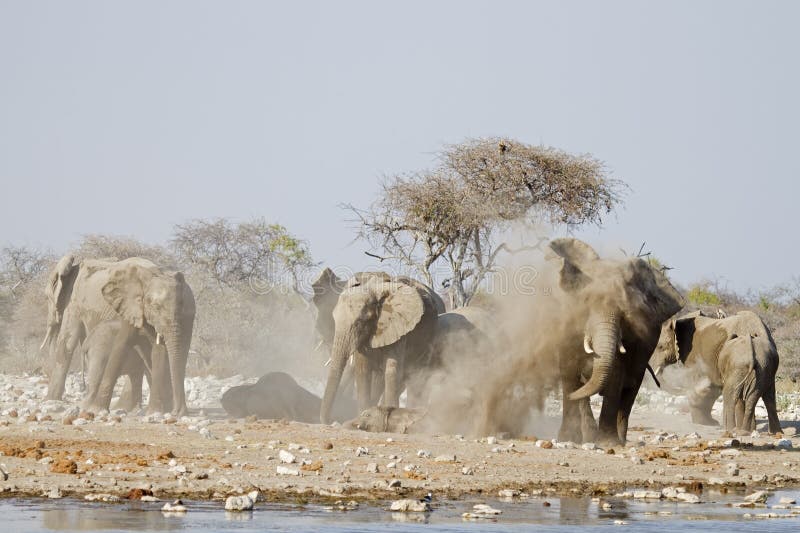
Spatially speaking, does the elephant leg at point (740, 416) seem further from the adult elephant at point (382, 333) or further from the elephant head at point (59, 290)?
the elephant head at point (59, 290)

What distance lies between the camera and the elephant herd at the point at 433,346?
52.5ft

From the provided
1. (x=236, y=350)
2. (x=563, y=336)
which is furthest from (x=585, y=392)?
(x=236, y=350)

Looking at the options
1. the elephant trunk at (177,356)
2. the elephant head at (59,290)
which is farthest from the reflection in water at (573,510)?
the elephant head at (59,290)

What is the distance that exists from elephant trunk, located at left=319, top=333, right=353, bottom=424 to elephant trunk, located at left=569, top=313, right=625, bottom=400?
13.8 ft

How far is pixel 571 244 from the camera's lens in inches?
636

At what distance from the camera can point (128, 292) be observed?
20.8 m

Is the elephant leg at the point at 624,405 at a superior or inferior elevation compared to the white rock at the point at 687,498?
superior

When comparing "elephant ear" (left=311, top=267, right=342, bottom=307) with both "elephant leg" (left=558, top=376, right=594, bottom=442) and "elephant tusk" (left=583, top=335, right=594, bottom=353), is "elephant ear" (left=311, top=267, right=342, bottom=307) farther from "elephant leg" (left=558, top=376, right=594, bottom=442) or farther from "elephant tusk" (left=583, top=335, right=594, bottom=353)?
"elephant tusk" (left=583, top=335, right=594, bottom=353)

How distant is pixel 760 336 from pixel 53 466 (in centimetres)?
1184

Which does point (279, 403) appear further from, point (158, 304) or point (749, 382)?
point (749, 382)

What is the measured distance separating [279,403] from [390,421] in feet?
11.1

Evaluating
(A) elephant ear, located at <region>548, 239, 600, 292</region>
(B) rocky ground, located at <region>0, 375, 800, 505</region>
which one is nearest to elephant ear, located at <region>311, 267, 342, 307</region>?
(B) rocky ground, located at <region>0, 375, 800, 505</region>

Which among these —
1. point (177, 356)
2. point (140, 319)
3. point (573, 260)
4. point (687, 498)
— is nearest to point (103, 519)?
point (687, 498)

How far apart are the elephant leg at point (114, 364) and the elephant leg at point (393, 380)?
403 cm
